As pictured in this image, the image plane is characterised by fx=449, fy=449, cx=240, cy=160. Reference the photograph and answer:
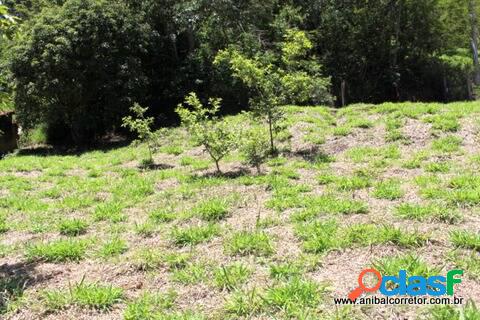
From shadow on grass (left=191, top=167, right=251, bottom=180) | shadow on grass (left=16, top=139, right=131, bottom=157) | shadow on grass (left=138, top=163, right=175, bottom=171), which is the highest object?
shadow on grass (left=16, top=139, right=131, bottom=157)

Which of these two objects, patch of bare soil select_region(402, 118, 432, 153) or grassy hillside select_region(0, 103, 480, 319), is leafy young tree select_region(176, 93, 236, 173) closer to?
grassy hillside select_region(0, 103, 480, 319)

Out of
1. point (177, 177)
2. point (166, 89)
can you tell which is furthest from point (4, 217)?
point (166, 89)

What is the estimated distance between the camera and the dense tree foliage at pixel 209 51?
15672mm

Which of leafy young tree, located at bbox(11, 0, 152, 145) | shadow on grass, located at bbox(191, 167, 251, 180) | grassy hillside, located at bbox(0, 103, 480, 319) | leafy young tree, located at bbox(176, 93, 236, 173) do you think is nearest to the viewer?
grassy hillside, located at bbox(0, 103, 480, 319)

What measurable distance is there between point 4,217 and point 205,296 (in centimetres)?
455

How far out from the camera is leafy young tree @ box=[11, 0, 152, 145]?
50.5ft

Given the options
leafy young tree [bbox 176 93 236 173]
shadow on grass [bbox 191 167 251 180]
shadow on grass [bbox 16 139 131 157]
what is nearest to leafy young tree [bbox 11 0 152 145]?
shadow on grass [bbox 16 139 131 157]

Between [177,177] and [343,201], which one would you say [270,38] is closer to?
[177,177]

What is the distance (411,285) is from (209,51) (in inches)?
616

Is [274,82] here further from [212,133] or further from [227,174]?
[227,174]

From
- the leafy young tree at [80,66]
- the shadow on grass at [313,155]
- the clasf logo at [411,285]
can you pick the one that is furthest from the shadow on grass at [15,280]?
the leafy young tree at [80,66]

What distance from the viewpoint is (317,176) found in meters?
8.15

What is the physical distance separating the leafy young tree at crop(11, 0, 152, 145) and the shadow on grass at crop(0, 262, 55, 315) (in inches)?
447

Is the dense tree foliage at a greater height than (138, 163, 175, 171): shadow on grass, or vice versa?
the dense tree foliage
